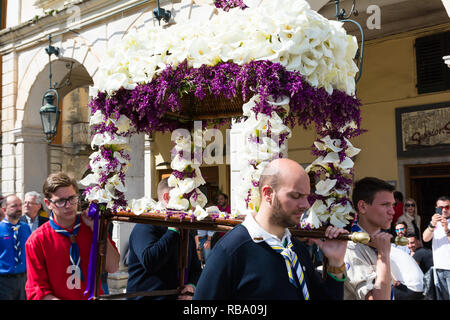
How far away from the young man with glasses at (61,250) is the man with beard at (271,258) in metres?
1.52

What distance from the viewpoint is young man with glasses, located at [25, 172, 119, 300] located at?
3.27 m

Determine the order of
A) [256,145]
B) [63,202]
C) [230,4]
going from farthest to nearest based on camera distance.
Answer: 1. [63,202]
2. [230,4]
3. [256,145]

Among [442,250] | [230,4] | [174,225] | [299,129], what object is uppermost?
[299,129]

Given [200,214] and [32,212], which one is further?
[32,212]

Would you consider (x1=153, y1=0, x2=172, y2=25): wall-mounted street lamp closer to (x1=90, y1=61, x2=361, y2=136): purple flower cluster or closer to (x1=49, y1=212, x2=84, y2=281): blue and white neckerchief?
(x1=90, y1=61, x2=361, y2=136): purple flower cluster

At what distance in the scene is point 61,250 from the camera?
3.39 m

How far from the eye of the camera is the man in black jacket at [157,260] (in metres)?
3.76

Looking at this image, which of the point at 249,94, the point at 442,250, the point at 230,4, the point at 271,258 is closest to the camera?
the point at 271,258

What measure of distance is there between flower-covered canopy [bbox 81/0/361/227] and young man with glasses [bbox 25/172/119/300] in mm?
448

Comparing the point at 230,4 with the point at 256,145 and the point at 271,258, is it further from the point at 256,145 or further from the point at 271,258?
the point at 271,258

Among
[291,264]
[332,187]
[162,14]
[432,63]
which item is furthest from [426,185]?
[291,264]

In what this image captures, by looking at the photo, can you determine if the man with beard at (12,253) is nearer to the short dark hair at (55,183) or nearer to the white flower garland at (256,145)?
the short dark hair at (55,183)

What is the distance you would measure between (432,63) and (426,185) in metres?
2.42
